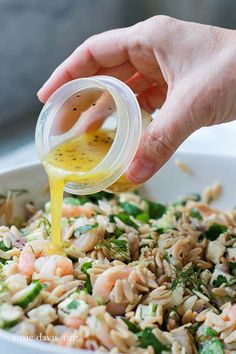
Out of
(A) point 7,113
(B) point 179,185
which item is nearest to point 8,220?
(B) point 179,185

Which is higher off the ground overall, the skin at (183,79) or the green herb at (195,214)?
the skin at (183,79)

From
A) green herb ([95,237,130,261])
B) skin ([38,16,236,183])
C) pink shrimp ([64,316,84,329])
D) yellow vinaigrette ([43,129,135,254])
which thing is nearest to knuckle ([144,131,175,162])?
skin ([38,16,236,183])

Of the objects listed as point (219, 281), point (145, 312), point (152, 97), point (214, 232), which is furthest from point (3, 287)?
point (152, 97)

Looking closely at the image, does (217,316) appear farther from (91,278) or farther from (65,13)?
(65,13)

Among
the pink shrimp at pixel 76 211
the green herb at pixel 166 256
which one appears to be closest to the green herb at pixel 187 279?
the green herb at pixel 166 256

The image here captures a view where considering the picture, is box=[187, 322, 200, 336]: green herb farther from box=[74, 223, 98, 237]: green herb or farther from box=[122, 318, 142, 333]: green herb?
box=[74, 223, 98, 237]: green herb

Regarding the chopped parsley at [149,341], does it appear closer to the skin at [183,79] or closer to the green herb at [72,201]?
the skin at [183,79]

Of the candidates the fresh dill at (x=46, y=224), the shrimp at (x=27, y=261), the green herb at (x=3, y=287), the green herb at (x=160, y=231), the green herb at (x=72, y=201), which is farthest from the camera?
the green herb at (x=72, y=201)
